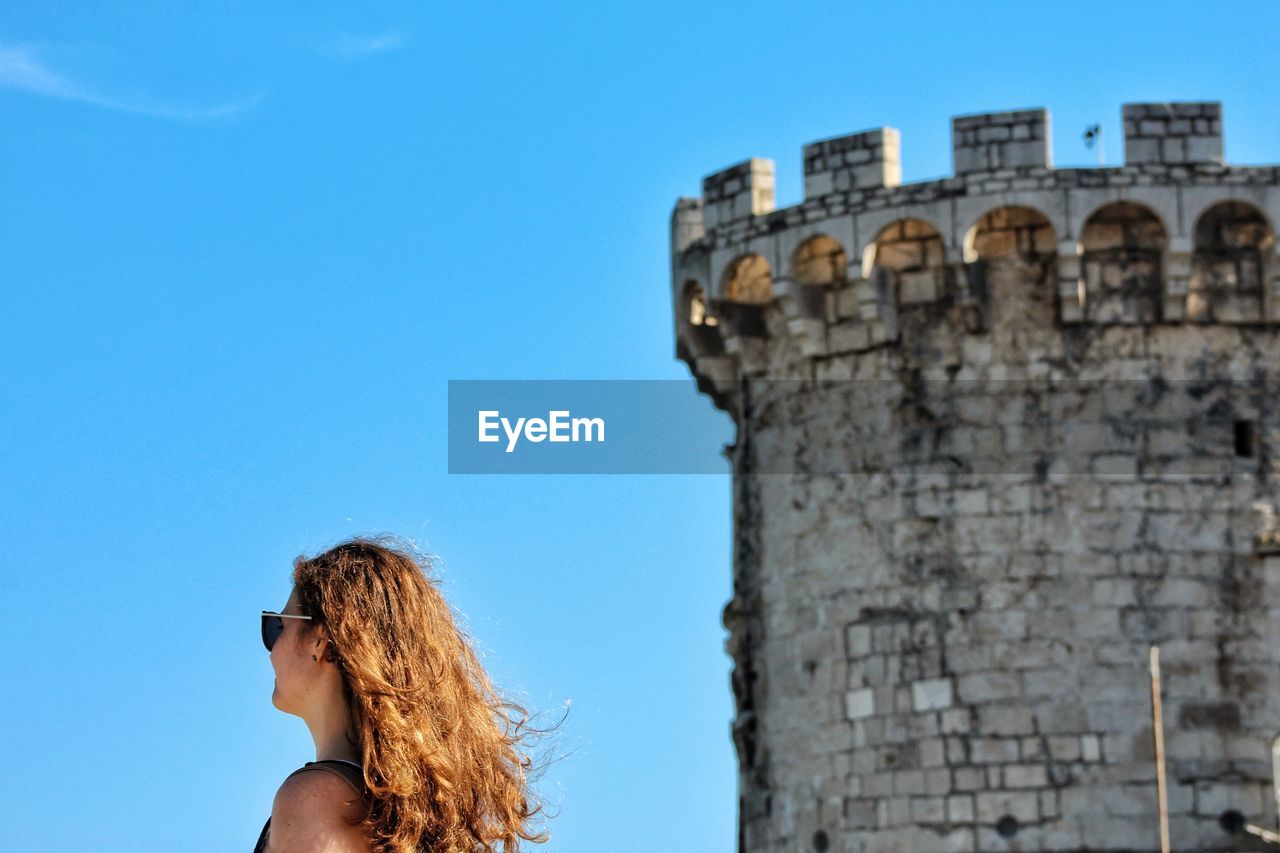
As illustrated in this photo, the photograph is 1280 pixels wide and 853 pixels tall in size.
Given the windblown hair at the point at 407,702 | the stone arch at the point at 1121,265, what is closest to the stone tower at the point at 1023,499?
the stone arch at the point at 1121,265

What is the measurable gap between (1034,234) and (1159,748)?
3440mm

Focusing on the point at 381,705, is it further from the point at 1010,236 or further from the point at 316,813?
the point at 1010,236

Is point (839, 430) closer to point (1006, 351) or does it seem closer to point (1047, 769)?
point (1006, 351)

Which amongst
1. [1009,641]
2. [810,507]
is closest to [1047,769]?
[1009,641]

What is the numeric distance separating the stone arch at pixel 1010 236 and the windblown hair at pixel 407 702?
1015 centimetres

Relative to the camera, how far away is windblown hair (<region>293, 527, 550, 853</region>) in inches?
213

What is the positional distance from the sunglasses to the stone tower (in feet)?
32.2

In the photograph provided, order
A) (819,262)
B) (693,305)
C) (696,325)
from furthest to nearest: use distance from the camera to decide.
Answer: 1. (693,305)
2. (696,325)
3. (819,262)

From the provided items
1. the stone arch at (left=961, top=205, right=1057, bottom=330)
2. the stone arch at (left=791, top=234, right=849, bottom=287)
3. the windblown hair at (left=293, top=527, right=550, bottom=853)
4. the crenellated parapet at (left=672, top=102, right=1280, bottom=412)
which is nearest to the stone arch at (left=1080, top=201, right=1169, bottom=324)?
the crenellated parapet at (left=672, top=102, right=1280, bottom=412)

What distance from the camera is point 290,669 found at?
18.1ft

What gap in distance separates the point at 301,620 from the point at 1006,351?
1038cm

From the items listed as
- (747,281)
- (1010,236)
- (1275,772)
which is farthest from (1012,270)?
(1275,772)

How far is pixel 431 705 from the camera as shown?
18.4 feet

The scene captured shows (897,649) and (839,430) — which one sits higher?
(839,430)
